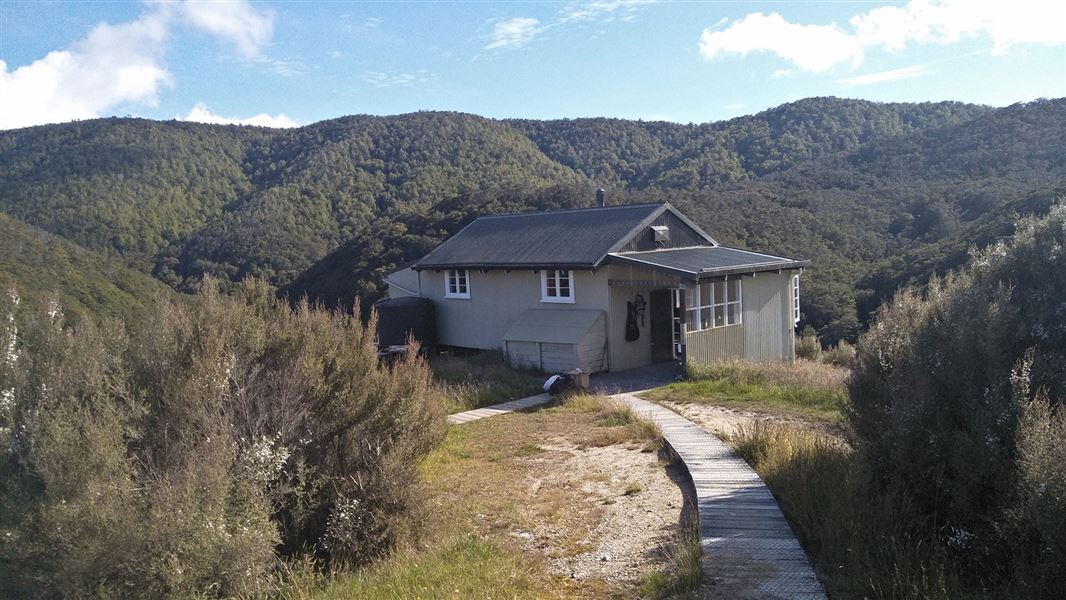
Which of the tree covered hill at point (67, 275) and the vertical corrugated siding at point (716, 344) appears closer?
the vertical corrugated siding at point (716, 344)

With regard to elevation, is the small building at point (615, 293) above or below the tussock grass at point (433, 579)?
above

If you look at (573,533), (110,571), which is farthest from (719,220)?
(110,571)

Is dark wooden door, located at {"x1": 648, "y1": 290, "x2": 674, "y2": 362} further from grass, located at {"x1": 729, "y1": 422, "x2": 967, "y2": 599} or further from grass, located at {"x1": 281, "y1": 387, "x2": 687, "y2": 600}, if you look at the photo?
grass, located at {"x1": 729, "y1": 422, "x2": 967, "y2": 599}

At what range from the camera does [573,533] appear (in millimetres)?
6988

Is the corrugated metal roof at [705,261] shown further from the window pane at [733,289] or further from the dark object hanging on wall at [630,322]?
the dark object hanging on wall at [630,322]

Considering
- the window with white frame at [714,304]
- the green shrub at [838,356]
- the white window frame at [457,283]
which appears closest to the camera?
the window with white frame at [714,304]

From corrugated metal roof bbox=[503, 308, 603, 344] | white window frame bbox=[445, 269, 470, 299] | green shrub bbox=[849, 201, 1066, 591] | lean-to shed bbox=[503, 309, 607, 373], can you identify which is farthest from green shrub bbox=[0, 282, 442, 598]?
white window frame bbox=[445, 269, 470, 299]

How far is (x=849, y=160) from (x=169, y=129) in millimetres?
61940

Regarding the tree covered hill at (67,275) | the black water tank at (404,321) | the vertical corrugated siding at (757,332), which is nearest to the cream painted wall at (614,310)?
the vertical corrugated siding at (757,332)

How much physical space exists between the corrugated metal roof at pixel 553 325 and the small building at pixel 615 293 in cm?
4

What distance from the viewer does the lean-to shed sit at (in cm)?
1816

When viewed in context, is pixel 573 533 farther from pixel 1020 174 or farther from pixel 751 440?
pixel 1020 174

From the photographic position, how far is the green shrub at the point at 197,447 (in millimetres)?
5137

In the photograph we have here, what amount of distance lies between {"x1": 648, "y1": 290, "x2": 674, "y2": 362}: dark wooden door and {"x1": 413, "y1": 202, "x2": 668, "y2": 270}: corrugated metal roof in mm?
1944
